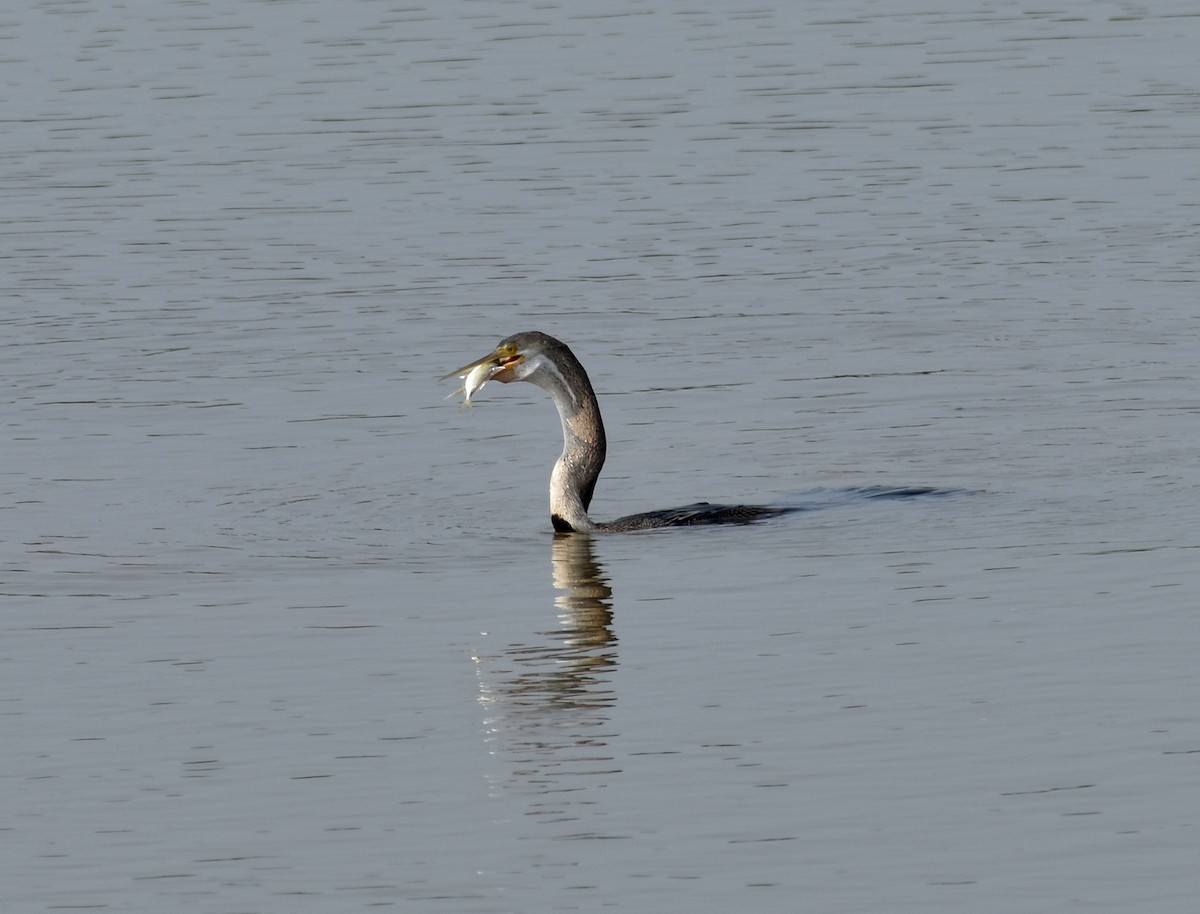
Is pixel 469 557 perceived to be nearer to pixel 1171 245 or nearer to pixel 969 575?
pixel 969 575

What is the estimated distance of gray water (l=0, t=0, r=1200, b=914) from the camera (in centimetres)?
938

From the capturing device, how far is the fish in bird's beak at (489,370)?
1519 centimetres

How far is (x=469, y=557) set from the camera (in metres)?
14.5

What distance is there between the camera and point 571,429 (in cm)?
1559

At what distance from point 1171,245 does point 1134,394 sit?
5660mm

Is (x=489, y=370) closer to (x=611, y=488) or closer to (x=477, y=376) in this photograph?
(x=477, y=376)

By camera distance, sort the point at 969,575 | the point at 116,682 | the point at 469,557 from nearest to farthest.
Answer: the point at 116,682, the point at 969,575, the point at 469,557

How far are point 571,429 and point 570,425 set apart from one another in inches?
1.0

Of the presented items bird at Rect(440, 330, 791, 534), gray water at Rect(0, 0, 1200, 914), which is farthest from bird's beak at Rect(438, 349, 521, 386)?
gray water at Rect(0, 0, 1200, 914)

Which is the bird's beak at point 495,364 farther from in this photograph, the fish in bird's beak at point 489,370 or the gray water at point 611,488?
the gray water at point 611,488

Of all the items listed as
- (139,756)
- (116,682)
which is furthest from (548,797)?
(116,682)

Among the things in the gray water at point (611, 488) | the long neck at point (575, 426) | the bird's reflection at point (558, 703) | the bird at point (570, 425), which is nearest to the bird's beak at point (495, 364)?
the bird at point (570, 425)

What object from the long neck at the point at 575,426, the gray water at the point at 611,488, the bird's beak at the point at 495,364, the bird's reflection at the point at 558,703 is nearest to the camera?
the gray water at the point at 611,488

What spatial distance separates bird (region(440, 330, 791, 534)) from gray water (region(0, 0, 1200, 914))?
0.24 m
